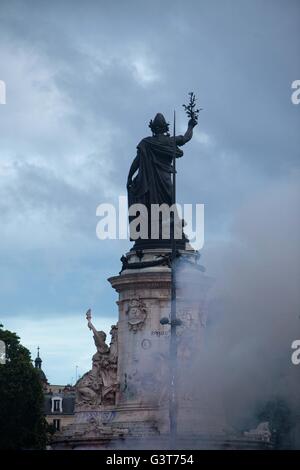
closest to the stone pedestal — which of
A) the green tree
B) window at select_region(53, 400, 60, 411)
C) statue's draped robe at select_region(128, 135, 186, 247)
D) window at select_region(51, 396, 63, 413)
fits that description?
statue's draped robe at select_region(128, 135, 186, 247)

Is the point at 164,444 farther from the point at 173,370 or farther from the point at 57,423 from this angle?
the point at 57,423

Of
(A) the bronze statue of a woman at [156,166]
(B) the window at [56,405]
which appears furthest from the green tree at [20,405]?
(B) the window at [56,405]

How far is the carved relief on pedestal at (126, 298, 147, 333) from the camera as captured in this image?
64000 millimetres

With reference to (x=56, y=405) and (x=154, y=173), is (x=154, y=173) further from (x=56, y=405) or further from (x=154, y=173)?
(x=56, y=405)

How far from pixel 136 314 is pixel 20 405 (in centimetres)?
2055

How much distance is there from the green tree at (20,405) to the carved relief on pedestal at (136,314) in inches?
653

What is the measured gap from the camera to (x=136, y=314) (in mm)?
64125

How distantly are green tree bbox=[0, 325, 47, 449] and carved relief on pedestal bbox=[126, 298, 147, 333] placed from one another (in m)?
16.6

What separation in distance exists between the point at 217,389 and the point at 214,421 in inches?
54.8

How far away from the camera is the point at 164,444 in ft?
197

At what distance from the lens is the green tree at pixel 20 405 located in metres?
80.2

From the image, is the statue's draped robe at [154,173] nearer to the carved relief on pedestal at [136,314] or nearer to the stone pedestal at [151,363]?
the stone pedestal at [151,363]
